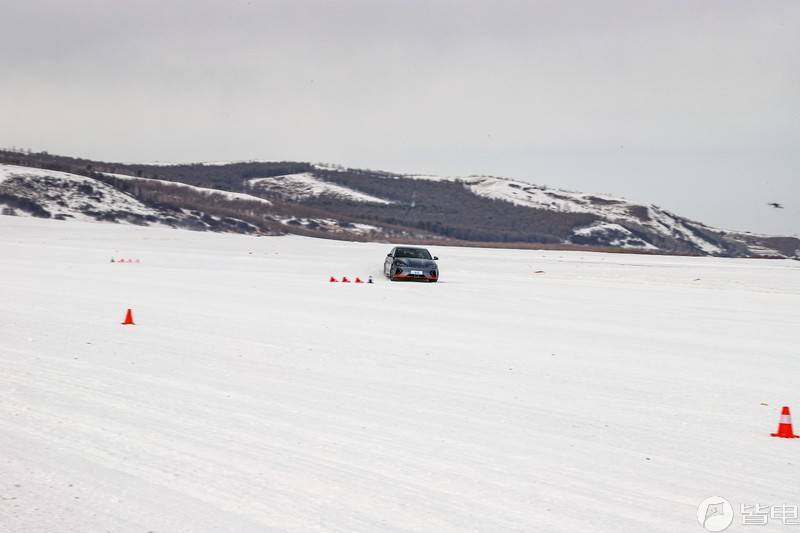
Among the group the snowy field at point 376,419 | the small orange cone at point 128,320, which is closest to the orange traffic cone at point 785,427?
the snowy field at point 376,419

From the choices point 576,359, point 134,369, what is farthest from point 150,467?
point 576,359

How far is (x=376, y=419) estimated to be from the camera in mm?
8383

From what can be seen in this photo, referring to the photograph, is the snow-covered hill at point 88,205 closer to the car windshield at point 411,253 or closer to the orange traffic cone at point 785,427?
the car windshield at point 411,253

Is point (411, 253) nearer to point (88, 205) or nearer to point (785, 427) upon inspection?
point (785, 427)

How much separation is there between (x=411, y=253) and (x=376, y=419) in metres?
26.3

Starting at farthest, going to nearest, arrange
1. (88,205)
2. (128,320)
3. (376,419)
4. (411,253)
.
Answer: (88,205)
(411,253)
(128,320)
(376,419)

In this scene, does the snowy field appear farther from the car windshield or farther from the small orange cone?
the car windshield

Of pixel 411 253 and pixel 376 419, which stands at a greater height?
pixel 411 253

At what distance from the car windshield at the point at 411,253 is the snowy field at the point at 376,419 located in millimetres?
15098

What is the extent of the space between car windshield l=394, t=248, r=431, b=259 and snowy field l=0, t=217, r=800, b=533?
49.5 feet

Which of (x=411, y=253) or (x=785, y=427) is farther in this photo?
(x=411, y=253)

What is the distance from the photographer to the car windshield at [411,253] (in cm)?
3425

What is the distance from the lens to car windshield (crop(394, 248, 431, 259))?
34.2 m

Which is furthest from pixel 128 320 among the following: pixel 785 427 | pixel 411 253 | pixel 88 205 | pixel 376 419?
pixel 88 205
